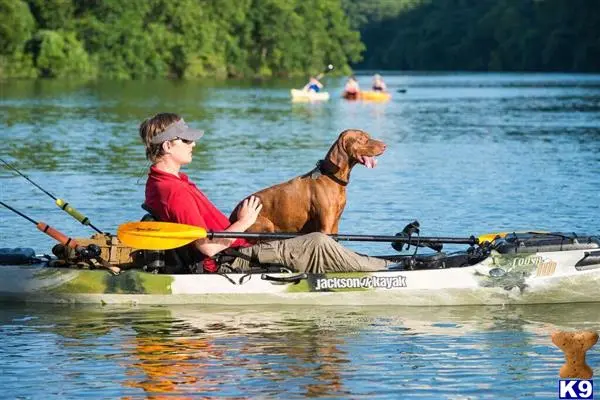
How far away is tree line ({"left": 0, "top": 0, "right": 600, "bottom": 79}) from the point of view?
92062mm

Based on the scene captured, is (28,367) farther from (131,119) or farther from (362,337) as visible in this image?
(131,119)

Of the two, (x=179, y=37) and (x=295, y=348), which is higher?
(x=179, y=37)

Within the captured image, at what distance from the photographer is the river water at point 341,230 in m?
9.93

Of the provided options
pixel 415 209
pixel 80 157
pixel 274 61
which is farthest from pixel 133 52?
pixel 415 209

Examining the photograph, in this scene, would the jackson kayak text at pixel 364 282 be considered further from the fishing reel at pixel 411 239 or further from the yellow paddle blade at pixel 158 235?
the yellow paddle blade at pixel 158 235

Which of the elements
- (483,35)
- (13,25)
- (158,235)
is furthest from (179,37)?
(158,235)

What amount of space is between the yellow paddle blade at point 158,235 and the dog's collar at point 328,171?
64.9 inches

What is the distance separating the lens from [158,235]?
1184 cm

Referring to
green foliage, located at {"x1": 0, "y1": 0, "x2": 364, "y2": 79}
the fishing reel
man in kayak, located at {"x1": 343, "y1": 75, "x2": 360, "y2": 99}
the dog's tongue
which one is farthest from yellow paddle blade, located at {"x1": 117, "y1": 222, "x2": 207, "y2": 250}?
green foliage, located at {"x1": 0, "y1": 0, "x2": 364, "y2": 79}

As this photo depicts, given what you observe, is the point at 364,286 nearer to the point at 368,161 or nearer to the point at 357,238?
the point at 357,238

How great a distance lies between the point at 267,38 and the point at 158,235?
11183cm

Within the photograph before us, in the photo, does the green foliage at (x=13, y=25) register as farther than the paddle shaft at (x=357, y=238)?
Yes

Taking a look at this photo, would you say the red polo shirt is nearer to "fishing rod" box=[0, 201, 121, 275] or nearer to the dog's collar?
"fishing rod" box=[0, 201, 121, 275]

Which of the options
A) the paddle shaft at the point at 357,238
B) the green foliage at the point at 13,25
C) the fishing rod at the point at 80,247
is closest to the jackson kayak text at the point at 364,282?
the paddle shaft at the point at 357,238
